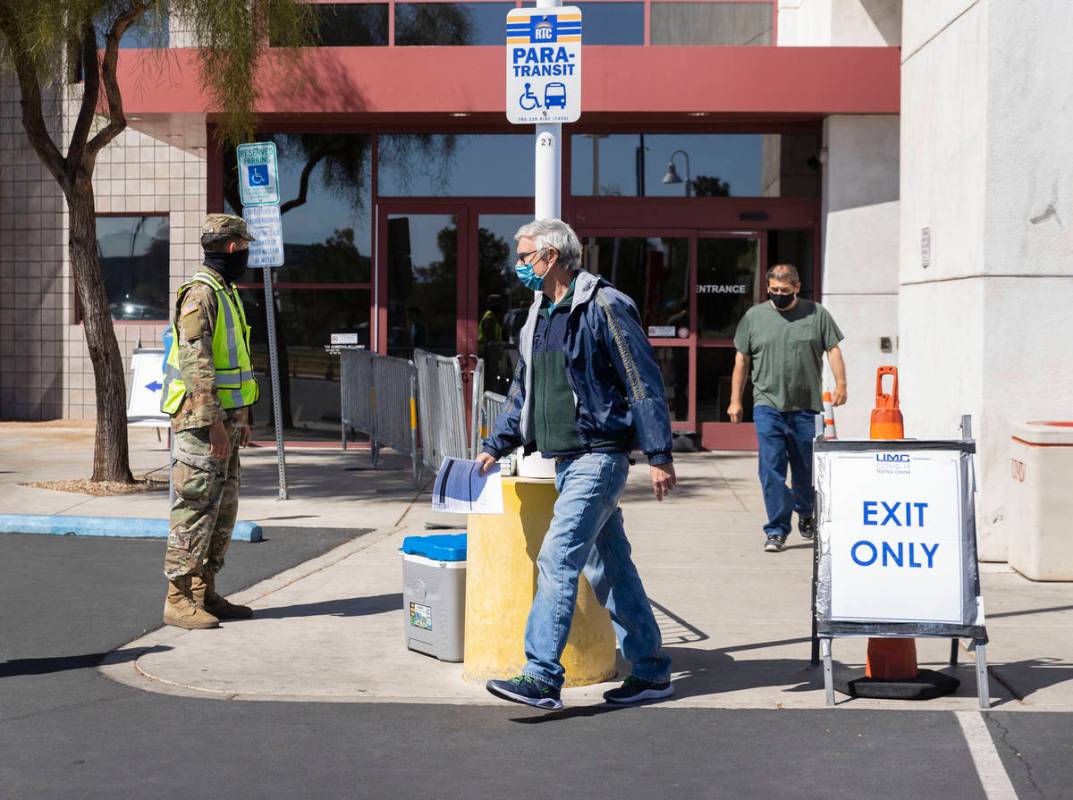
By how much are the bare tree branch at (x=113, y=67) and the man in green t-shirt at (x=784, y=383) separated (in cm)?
569

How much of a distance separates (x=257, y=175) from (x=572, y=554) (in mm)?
7223

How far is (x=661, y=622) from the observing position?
26.8 feet

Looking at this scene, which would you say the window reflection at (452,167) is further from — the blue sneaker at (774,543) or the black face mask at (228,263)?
the black face mask at (228,263)

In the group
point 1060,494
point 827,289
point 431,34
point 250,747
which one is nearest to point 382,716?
point 250,747

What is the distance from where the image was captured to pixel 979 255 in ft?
32.7

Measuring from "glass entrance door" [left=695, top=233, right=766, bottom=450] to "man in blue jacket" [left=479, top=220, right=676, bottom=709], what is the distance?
10.9 m

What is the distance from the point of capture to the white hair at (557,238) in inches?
253

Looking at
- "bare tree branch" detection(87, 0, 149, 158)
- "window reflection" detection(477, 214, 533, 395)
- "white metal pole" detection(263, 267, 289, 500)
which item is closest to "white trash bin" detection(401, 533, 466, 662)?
"white metal pole" detection(263, 267, 289, 500)

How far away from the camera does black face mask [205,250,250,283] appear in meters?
8.15

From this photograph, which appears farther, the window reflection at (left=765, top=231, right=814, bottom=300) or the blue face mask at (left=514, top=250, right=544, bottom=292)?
the window reflection at (left=765, top=231, right=814, bottom=300)

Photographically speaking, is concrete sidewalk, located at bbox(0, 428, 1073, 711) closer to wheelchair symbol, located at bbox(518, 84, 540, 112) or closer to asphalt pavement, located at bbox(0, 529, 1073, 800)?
asphalt pavement, located at bbox(0, 529, 1073, 800)

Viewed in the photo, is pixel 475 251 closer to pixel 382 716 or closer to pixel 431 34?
pixel 431 34

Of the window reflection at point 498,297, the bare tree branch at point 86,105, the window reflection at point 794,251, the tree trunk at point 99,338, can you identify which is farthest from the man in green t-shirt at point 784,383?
the window reflection at point 498,297

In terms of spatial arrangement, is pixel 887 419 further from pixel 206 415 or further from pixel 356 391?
pixel 356 391
